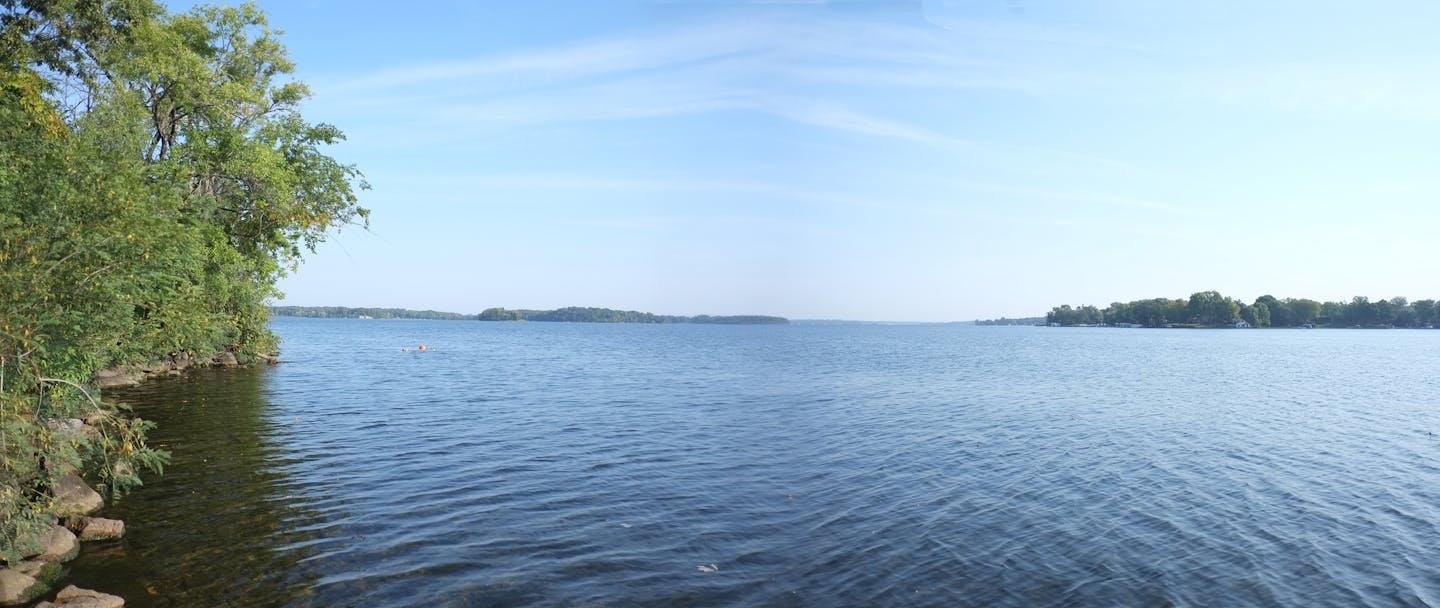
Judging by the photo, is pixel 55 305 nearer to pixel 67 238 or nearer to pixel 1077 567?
pixel 67 238

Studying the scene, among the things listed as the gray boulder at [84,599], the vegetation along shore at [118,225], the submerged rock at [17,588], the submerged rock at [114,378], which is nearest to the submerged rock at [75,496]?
the vegetation along shore at [118,225]

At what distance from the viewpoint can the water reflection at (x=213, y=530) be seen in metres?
11.4

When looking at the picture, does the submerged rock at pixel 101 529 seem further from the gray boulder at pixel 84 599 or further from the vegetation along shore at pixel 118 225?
the gray boulder at pixel 84 599

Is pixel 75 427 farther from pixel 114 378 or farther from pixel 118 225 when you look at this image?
pixel 114 378

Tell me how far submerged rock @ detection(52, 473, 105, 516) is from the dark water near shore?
50cm

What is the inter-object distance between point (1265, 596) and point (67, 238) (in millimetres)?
19981

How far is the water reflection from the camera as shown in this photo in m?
11.4

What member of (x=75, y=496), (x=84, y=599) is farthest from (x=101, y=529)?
(x=84, y=599)

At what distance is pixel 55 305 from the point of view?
11.8m

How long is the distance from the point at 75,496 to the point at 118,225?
626 centimetres

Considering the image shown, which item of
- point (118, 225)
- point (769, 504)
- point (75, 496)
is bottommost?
point (769, 504)

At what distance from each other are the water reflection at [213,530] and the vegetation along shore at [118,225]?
0.67m

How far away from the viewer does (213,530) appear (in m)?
14.0

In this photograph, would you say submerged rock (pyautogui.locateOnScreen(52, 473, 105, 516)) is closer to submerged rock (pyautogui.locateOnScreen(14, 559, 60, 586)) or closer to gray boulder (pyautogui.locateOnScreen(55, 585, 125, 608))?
submerged rock (pyautogui.locateOnScreen(14, 559, 60, 586))
